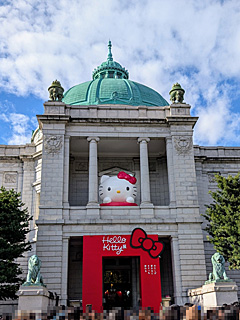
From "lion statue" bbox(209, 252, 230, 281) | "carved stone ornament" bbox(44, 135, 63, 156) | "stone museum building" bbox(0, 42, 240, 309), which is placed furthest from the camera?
"carved stone ornament" bbox(44, 135, 63, 156)

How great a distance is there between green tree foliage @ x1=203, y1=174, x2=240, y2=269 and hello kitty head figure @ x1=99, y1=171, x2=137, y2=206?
202 inches

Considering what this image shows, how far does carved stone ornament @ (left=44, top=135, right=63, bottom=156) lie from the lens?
961 inches

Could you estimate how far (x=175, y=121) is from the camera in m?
25.5

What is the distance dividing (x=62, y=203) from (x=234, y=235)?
10.5m

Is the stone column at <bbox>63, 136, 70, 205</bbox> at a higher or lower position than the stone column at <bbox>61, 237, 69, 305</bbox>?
higher

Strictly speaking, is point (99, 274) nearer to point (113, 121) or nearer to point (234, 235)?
point (234, 235)

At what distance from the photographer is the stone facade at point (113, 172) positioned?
22.3 m

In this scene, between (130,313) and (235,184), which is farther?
(235,184)

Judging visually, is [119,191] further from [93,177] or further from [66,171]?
[66,171]

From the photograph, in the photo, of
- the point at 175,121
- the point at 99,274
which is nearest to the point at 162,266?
the point at 99,274

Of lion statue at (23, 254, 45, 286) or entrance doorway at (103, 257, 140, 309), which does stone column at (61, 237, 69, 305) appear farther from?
entrance doorway at (103, 257, 140, 309)

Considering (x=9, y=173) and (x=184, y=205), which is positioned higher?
(x=9, y=173)

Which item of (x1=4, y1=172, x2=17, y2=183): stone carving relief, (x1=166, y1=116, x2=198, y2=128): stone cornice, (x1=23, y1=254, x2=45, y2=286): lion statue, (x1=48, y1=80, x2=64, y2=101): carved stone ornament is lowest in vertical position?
(x1=23, y1=254, x2=45, y2=286): lion statue

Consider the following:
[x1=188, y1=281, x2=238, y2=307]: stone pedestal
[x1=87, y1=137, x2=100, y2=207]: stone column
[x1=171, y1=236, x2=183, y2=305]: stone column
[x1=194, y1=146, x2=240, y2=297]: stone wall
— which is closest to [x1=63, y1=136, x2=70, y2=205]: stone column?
[x1=87, y1=137, x2=100, y2=207]: stone column
